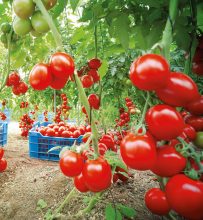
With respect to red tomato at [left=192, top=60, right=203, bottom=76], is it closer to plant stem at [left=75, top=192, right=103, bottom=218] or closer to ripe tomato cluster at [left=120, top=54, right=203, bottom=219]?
ripe tomato cluster at [left=120, top=54, right=203, bottom=219]

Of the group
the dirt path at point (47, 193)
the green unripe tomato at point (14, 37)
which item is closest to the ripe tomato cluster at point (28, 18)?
the green unripe tomato at point (14, 37)

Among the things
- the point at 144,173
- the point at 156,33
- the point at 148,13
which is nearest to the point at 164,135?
the point at 156,33

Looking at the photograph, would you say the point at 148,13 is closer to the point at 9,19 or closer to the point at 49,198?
the point at 9,19

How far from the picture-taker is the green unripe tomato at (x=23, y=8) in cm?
97

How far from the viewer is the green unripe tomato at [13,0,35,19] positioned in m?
0.97

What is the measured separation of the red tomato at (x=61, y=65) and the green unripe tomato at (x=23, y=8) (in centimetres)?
25

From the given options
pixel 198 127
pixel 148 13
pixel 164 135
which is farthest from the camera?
pixel 148 13

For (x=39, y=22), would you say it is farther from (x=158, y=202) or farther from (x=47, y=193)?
(x=47, y=193)

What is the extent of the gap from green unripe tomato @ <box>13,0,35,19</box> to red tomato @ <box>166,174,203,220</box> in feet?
2.49

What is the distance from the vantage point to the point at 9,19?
4.92 feet

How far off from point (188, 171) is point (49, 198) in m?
1.48

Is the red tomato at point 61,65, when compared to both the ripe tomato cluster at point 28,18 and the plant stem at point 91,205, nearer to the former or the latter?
the ripe tomato cluster at point 28,18

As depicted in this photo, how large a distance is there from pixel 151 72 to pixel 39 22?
0.58 m

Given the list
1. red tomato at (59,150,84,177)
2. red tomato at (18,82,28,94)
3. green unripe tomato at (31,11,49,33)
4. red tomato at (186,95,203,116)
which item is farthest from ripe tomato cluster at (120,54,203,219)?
red tomato at (18,82,28,94)
